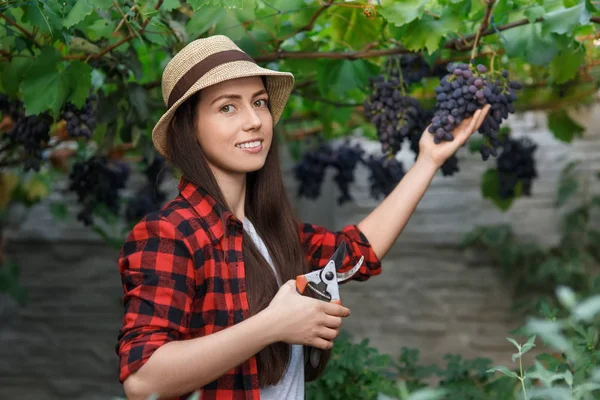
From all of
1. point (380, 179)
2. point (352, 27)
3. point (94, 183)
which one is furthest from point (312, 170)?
point (352, 27)

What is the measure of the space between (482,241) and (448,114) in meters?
2.14

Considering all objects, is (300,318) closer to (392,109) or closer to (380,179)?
(392,109)

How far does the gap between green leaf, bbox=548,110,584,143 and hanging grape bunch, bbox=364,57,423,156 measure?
1.13 m

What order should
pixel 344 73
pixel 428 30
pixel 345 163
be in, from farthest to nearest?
pixel 345 163 < pixel 344 73 < pixel 428 30

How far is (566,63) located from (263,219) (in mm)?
958

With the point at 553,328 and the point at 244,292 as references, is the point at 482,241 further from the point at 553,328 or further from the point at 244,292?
the point at 553,328

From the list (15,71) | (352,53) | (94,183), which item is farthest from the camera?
(94,183)

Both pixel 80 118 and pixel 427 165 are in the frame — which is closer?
pixel 427 165

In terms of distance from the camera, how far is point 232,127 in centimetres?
149

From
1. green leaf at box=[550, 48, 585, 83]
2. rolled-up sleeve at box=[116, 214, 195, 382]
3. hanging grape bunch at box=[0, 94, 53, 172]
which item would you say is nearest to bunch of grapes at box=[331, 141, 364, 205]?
green leaf at box=[550, 48, 585, 83]

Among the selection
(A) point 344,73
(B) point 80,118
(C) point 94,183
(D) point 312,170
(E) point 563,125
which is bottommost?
(D) point 312,170

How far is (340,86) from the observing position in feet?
6.91

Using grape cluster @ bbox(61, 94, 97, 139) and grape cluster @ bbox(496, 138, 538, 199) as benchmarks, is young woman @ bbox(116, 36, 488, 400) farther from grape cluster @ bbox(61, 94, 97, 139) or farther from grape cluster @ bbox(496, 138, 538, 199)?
grape cluster @ bbox(496, 138, 538, 199)

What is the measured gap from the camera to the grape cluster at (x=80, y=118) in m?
1.93
